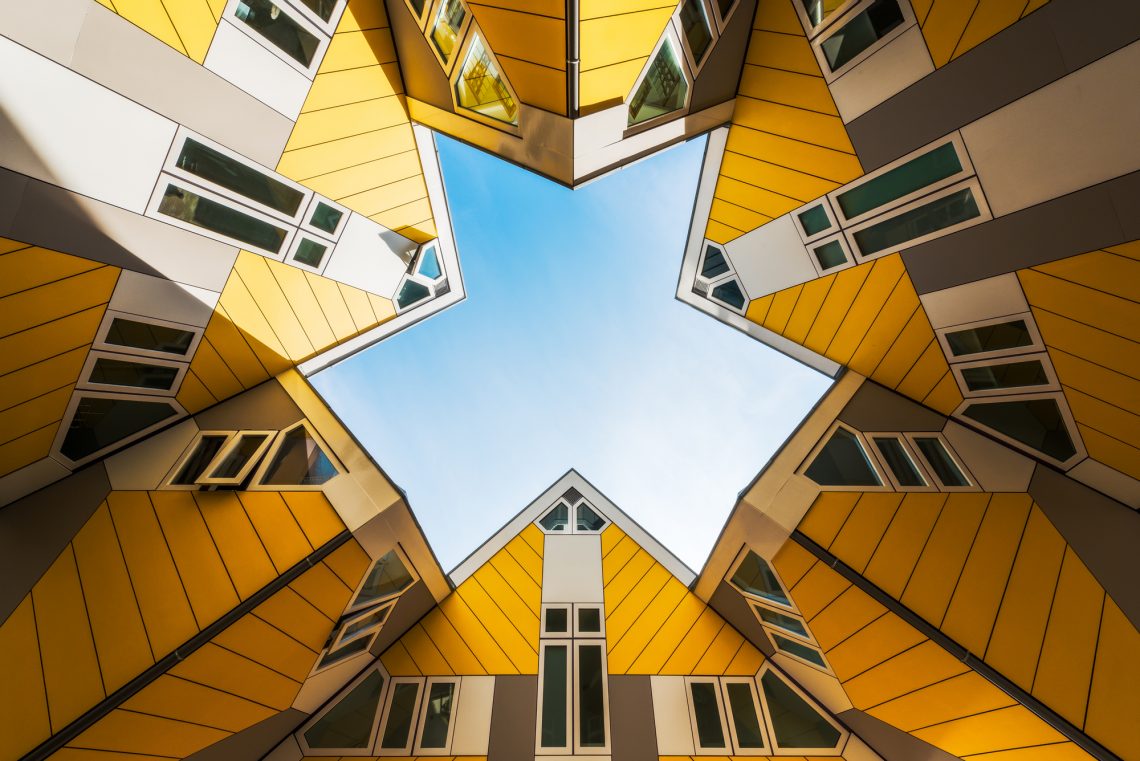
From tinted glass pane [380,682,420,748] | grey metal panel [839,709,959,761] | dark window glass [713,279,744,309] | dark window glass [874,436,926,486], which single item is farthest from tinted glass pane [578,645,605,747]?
dark window glass [713,279,744,309]

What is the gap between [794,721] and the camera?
923 cm

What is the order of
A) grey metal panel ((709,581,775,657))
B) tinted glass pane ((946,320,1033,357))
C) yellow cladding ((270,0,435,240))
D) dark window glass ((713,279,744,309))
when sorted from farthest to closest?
dark window glass ((713,279,744,309)), grey metal panel ((709,581,775,657)), yellow cladding ((270,0,435,240)), tinted glass pane ((946,320,1033,357))

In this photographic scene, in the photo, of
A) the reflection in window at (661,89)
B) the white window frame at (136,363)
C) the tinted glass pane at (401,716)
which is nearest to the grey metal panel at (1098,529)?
the reflection in window at (661,89)

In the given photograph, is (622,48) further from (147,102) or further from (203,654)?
(203,654)

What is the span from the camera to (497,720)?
30.5 feet

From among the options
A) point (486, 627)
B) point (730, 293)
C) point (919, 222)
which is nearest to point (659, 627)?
point (486, 627)

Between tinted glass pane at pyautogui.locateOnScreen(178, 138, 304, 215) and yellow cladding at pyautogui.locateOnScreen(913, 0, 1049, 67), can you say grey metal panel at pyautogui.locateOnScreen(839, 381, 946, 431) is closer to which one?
yellow cladding at pyautogui.locateOnScreen(913, 0, 1049, 67)

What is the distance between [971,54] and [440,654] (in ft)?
45.9

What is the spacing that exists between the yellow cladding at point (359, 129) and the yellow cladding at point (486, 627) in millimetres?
9120

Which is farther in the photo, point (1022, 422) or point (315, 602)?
point (315, 602)

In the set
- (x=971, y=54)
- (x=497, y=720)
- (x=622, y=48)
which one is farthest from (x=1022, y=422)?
(x=497, y=720)

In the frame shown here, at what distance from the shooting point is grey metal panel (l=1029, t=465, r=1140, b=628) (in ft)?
15.8

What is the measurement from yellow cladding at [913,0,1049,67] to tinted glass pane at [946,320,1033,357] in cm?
360

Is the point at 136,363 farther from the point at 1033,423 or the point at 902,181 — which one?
the point at 1033,423
